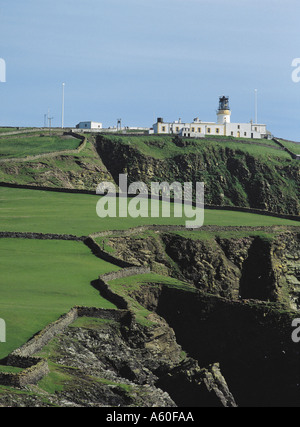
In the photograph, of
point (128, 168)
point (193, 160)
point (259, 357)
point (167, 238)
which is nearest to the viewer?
point (259, 357)

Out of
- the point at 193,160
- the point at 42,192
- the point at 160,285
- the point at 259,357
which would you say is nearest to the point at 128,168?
the point at 193,160

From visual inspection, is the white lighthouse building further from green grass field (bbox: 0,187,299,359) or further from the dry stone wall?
the dry stone wall

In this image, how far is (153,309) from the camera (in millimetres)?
66875

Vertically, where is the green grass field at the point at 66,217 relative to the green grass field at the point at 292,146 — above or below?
below

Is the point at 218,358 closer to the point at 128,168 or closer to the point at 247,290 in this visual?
the point at 247,290

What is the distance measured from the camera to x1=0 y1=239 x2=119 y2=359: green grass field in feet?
172

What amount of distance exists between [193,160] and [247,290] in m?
76.4

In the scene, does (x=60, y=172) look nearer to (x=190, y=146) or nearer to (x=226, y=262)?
(x=190, y=146)

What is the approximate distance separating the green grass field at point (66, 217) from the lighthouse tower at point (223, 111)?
296ft

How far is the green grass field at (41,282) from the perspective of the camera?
52531mm

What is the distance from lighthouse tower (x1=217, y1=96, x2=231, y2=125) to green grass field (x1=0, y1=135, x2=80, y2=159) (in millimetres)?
50644

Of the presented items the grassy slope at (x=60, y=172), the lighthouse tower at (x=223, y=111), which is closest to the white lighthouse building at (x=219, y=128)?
the lighthouse tower at (x=223, y=111)

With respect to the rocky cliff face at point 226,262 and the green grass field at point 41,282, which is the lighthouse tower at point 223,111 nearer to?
the rocky cliff face at point 226,262

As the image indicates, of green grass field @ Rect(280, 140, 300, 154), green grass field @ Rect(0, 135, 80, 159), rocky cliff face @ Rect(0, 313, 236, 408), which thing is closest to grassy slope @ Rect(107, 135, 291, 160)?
green grass field @ Rect(280, 140, 300, 154)
